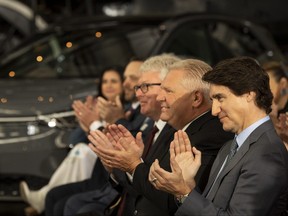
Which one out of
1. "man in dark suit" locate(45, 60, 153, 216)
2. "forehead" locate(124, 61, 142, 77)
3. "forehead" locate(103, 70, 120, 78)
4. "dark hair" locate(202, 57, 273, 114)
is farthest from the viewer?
"forehead" locate(103, 70, 120, 78)

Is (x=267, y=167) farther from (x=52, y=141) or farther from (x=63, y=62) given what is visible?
(x=63, y=62)

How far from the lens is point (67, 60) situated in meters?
8.80

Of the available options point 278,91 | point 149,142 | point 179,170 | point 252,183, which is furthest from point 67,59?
point 252,183

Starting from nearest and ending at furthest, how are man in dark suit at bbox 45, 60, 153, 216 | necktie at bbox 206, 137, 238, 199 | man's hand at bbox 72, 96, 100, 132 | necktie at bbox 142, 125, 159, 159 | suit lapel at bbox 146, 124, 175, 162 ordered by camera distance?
1. necktie at bbox 206, 137, 238, 199
2. suit lapel at bbox 146, 124, 175, 162
3. necktie at bbox 142, 125, 159, 159
4. man in dark suit at bbox 45, 60, 153, 216
5. man's hand at bbox 72, 96, 100, 132

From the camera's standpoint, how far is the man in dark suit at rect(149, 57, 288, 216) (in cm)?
370

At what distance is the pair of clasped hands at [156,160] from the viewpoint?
394 centimetres

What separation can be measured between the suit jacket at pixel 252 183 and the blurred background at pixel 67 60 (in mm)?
3630

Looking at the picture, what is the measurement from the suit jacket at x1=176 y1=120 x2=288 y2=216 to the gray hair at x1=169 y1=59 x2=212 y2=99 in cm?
83

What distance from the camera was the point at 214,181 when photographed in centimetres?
407

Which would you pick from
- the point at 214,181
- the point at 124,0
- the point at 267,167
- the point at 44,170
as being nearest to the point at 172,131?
the point at 214,181

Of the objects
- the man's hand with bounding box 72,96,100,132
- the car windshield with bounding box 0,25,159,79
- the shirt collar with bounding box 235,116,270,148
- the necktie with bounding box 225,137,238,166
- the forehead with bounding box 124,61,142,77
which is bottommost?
the necktie with bounding box 225,137,238,166

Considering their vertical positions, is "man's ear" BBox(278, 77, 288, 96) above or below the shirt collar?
above

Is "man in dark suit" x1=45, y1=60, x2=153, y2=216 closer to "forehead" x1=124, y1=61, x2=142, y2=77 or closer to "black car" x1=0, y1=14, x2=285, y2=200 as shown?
"forehead" x1=124, y1=61, x2=142, y2=77

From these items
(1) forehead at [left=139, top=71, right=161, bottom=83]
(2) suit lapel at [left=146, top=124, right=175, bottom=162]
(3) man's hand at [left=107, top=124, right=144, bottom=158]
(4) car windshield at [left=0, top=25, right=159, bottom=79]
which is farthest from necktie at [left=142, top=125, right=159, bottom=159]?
(4) car windshield at [left=0, top=25, right=159, bottom=79]
